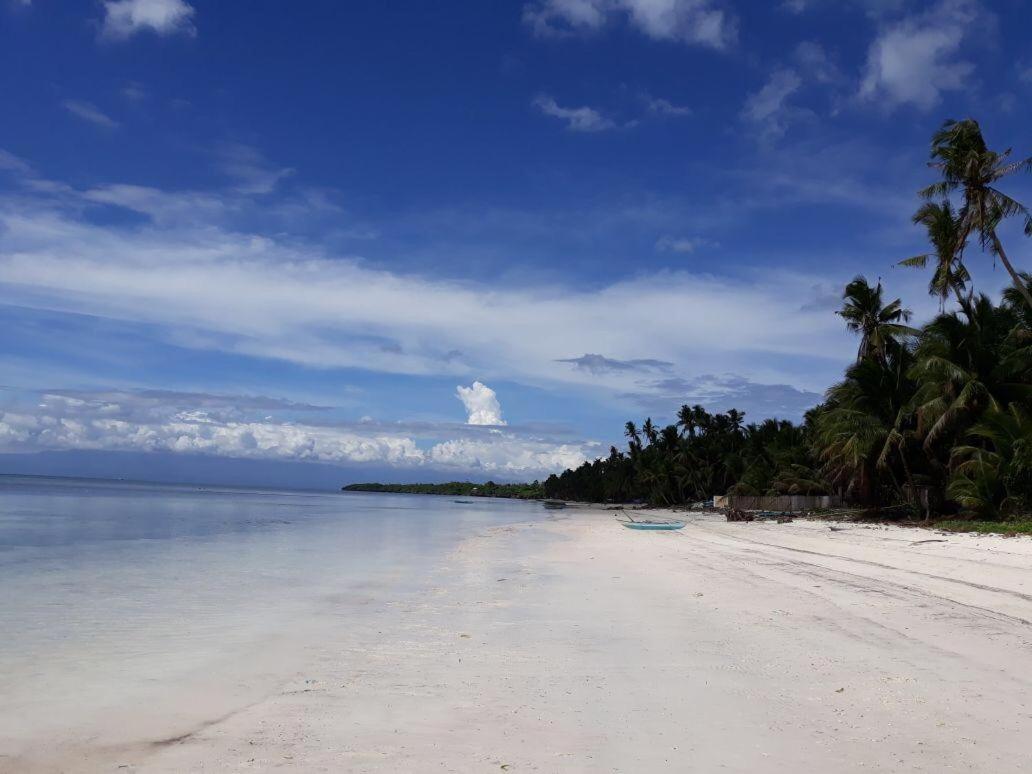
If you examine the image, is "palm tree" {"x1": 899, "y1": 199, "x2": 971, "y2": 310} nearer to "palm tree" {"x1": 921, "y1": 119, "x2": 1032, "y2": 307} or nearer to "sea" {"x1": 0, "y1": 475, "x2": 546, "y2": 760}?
"palm tree" {"x1": 921, "y1": 119, "x2": 1032, "y2": 307}

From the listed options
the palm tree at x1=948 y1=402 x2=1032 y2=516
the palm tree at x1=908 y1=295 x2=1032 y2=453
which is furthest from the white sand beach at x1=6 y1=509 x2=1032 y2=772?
the palm tree at x1=908 y1=295 x2=1032 y2=453

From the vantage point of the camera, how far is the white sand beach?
4.73m

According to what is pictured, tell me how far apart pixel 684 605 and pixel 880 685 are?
4474 mm

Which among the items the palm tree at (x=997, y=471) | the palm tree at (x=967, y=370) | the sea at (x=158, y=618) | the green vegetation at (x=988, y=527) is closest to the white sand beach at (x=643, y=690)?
the sea at (x=158, y=618)

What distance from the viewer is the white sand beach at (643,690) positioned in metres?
4.73

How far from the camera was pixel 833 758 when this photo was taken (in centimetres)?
466

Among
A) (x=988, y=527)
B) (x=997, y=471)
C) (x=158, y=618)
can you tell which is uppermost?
(x=997, y=471)

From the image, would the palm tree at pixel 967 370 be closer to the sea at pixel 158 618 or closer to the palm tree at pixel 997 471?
the palm tree at pixel 997 471

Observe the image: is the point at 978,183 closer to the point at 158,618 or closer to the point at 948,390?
the point at 948,390

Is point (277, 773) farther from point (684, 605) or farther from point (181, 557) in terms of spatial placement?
point (181, 557)

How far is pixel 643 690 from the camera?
626 centimetres

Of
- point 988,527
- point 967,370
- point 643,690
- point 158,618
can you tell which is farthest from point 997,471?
point 158,618

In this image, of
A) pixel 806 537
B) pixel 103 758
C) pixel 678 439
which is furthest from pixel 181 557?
pixel 678 439

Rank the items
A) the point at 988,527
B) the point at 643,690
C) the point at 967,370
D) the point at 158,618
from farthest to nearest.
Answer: the point at 967,370 → the point at 988,527 → the point at 158,618 → the point at 643,690
